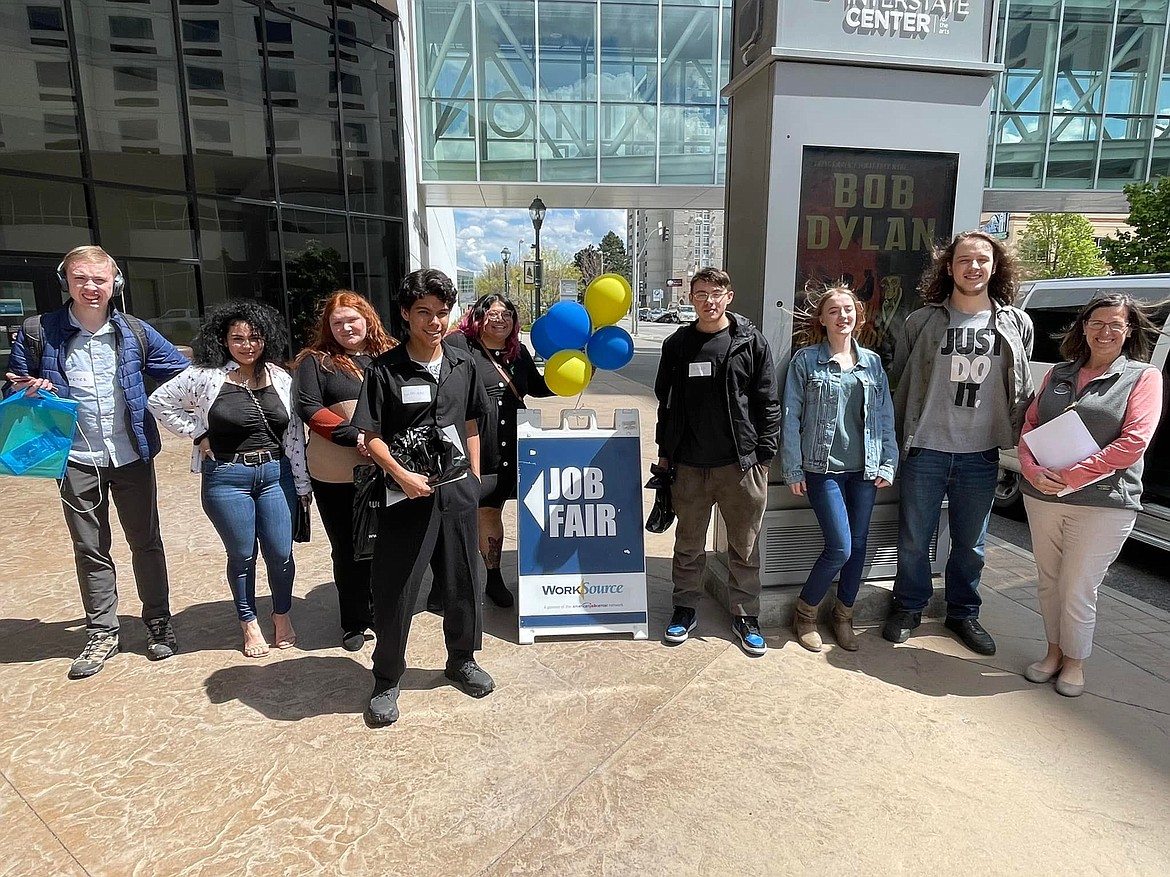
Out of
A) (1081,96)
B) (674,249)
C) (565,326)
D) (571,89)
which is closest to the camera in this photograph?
(565,326)

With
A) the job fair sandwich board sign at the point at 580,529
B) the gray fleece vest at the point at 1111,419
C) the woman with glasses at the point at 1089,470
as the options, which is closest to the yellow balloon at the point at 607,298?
the job fair sandwich board sign at the point at 580,529

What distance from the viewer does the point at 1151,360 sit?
4.91 meters

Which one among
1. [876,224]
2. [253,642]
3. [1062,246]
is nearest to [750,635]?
[876,224]

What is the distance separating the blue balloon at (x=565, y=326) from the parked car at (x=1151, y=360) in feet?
8.43

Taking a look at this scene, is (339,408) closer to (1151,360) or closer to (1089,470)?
(1089,470)

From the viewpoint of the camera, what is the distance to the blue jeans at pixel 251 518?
354cm

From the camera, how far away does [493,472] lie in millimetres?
4141

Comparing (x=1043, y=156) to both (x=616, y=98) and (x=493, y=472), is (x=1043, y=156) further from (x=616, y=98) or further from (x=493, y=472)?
(x=493, y=472)

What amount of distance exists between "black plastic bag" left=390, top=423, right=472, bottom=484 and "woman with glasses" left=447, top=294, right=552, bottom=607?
0.91 m

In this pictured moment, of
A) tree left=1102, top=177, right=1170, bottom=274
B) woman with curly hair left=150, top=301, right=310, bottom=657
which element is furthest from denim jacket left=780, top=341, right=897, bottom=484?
tree left=1102, top=177, right=1170, bottom=274

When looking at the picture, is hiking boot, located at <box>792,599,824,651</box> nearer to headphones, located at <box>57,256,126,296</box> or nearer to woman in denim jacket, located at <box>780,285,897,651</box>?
woman in denim jacket, located at <box>780,285,897,651</box>

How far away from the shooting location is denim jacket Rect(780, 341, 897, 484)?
3.56 m

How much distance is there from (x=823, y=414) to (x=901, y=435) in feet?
1.86

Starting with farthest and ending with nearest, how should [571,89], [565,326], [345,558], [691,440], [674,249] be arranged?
[674,249] → [571,89] → [565,326] → [345,558] → [691,440]
